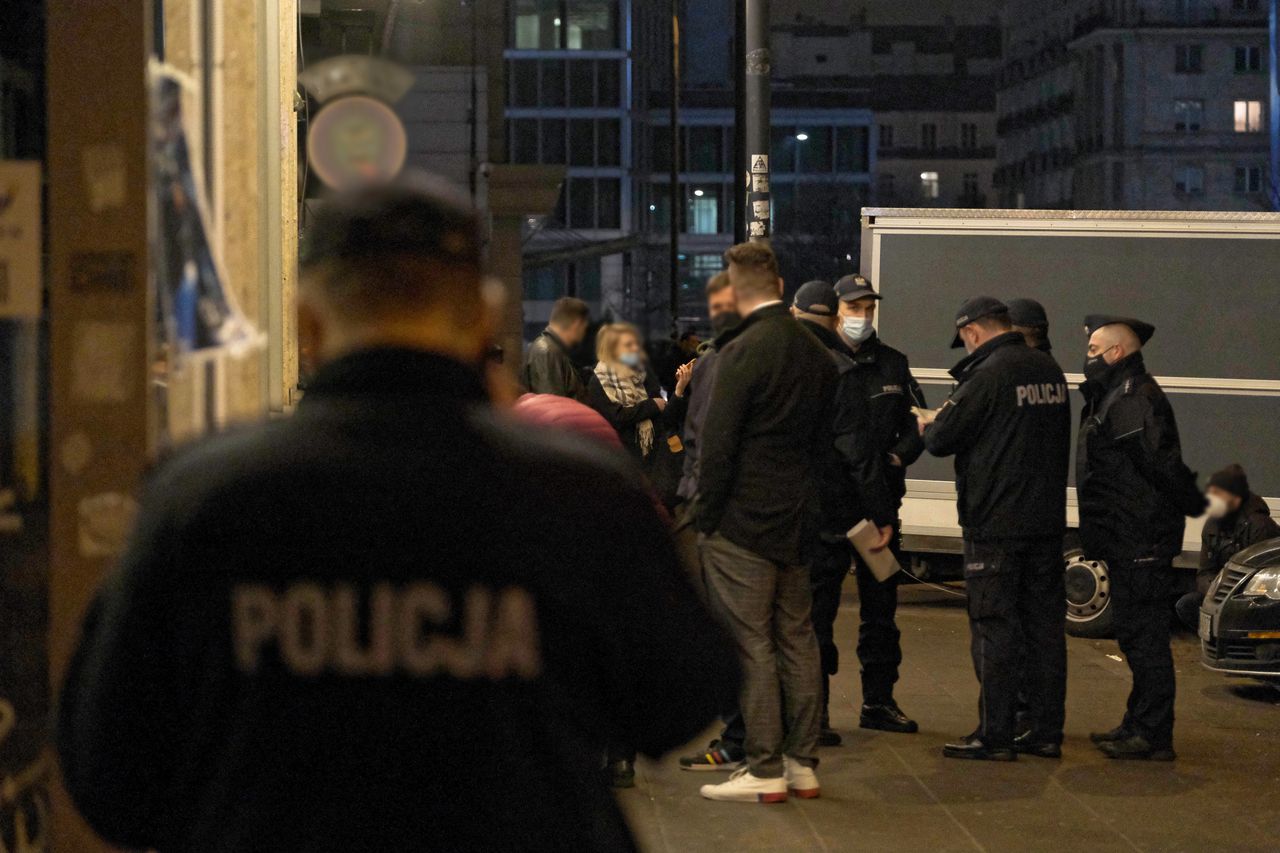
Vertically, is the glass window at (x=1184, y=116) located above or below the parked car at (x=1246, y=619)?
above

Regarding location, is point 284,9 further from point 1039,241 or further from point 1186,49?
point 1186,49

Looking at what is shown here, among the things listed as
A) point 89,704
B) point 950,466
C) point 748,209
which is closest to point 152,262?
point 89,704

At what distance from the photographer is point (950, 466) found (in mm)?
11820

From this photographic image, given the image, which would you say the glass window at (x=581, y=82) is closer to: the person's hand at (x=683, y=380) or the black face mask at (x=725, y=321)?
the person's hand at (x=683, y=380)

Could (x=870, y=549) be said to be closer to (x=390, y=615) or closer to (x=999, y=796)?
(x=999, y=796)

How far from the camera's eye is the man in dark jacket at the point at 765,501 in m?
6.46

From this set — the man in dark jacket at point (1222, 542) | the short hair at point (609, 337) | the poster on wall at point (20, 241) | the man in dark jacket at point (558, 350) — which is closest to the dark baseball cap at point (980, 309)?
the short hair at point (609, 337)

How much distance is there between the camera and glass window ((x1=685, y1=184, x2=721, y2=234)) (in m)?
113

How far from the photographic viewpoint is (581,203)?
10675 cm

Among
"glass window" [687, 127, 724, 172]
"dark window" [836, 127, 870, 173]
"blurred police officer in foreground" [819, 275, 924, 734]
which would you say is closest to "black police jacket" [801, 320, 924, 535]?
"blurred police officer in foreground" [819, 275, 924, 734]

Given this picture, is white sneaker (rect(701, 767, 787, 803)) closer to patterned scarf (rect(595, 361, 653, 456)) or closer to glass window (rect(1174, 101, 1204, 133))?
patterned scarf (rect(595, 361, 653, 456))

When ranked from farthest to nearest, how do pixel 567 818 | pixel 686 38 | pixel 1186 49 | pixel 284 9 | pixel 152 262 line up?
pixel 686 38 < pixel 1186 49 < pixel 284 9 < pixel 152 262 < pixel 567 818

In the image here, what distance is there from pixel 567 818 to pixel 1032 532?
18.4 feet

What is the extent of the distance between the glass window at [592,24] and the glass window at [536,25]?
103cm
